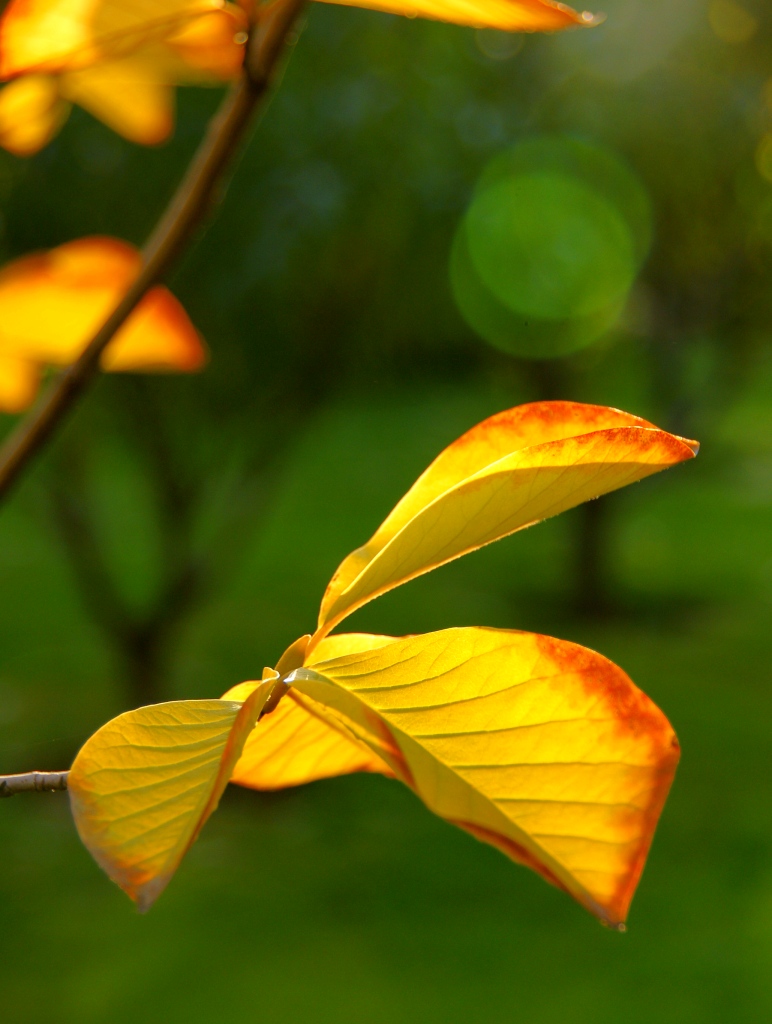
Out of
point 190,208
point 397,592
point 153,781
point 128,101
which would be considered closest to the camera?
point 153,781

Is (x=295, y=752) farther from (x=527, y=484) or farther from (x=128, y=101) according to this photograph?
(x=128, y=101)

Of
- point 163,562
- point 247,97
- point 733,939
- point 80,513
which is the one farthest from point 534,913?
point 247,97

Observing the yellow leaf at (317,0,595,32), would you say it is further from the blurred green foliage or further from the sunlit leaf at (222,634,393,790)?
the blurred green foliage

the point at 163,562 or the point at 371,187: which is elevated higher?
the point at 371,187

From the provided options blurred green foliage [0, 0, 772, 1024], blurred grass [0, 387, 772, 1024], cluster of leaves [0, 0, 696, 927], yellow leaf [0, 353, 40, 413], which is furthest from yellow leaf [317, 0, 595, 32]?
blurred grass [0, 387, 772, 1024]

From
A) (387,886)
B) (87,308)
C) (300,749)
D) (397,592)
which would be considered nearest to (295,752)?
(300,749)

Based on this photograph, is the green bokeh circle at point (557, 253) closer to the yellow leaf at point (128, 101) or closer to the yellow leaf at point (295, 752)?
the yellow leaf at point (128, 101)

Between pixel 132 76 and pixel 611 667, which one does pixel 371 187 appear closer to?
pixel 132 76
